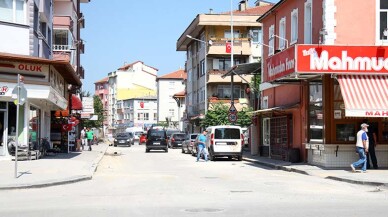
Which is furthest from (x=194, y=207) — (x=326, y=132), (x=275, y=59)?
(x=275, y=59)

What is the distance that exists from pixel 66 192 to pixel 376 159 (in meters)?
13.0

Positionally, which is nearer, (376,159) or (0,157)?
(376,159)

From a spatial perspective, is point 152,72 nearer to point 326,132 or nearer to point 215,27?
point 215,27

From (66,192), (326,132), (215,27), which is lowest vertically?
(66,192)

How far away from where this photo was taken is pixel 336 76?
22625mm

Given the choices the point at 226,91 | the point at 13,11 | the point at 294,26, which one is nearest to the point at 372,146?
the point at 294,26

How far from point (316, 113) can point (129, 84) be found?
121m

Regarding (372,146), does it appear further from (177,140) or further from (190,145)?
(177,140)

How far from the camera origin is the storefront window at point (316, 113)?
79.5 feet

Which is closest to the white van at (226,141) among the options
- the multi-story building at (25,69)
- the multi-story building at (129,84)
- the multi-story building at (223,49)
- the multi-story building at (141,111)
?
the multi-story building at (25,69)

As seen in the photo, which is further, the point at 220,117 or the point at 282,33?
the point at 220,117

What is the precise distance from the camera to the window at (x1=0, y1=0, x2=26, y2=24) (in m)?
28.0

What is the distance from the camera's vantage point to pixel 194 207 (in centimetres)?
1198

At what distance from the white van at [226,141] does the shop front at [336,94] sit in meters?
5.83
